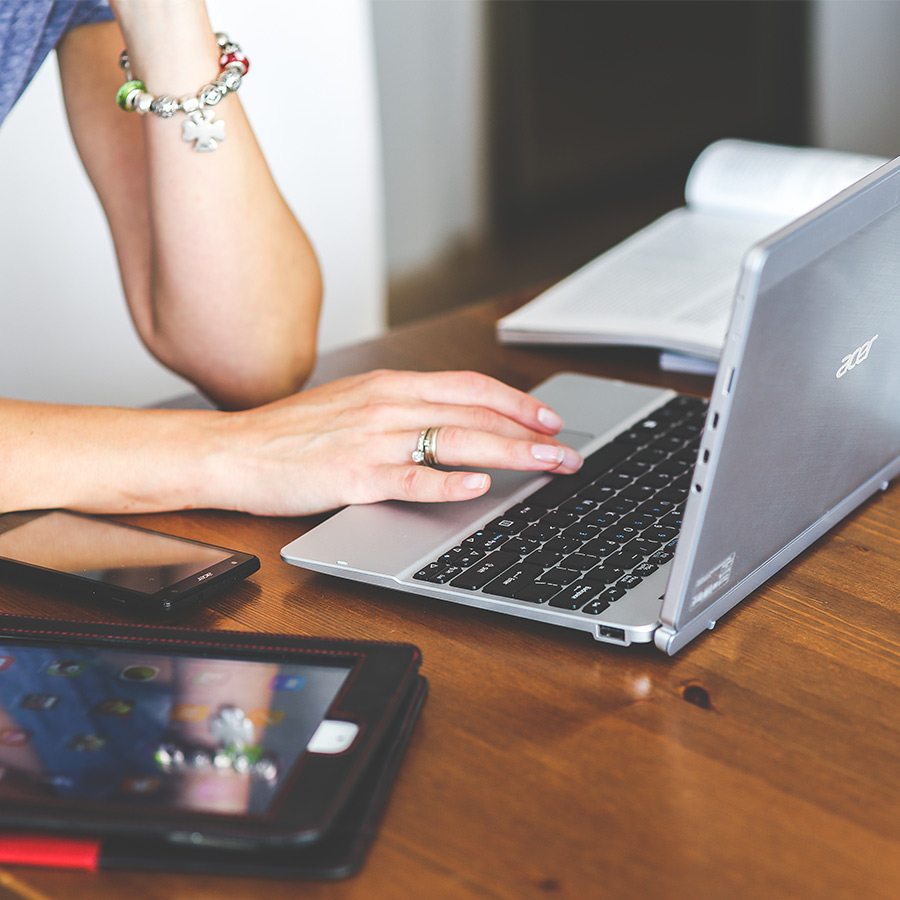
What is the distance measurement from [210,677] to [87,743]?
0.22 ft

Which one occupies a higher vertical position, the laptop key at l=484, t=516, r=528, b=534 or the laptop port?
the laptop key at l=484, t=516, r=528, b=534

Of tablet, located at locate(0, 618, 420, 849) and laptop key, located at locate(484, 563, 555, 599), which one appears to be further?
laptop key, located at locate(484, 563, 555, 599)

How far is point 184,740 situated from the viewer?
0.55 m

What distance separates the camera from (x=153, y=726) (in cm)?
56

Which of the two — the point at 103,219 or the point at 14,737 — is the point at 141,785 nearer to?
the point at 14,737

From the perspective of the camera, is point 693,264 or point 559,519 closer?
point 559,519

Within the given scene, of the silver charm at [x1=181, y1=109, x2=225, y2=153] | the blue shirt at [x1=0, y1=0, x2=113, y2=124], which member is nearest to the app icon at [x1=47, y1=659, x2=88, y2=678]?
the silver charm at [x1=181, y1=109, x2=225, y2=153]

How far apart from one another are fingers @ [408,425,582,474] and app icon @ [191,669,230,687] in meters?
0.28

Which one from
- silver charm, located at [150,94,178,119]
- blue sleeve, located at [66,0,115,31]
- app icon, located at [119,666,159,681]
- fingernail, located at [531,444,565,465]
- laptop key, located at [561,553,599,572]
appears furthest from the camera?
blue sleeve, located at [66,0,115,31]

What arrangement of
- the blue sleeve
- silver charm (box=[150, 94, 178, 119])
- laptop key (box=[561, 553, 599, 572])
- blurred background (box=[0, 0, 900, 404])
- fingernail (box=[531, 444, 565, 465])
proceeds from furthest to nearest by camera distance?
1. blurred background (box=[0, 0, 900, 404])
2. the blue sleeve
3. silver charm (box=[150, 94, 178, 119])
4. fingernail (box=[531, 444, 565, 465])
5. laptop key (box=[561, 553, 599, 572])

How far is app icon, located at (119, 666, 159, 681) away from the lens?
1.97ft

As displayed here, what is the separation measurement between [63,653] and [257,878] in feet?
0.62

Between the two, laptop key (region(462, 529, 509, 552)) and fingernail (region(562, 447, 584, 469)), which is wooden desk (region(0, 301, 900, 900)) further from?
fingernail (region(562, 447, 584, 469))

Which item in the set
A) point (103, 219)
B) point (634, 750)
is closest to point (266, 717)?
point (634, 750)
